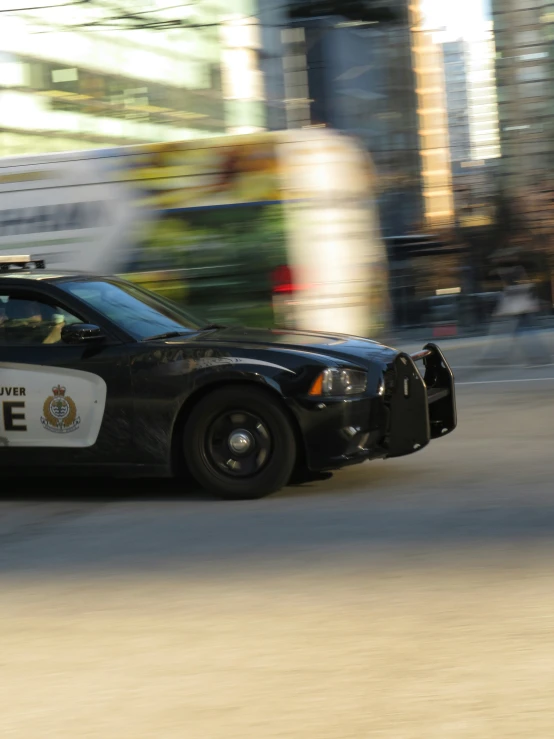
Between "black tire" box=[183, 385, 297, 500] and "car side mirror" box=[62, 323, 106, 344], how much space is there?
0.76m

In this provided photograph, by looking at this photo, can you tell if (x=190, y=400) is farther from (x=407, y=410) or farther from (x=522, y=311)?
(x=522, y=311)

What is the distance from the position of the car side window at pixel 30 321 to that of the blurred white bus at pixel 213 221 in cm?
661

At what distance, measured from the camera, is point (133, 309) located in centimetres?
826

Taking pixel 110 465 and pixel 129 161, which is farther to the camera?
pixel 129 161

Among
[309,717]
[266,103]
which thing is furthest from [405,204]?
[309,717]

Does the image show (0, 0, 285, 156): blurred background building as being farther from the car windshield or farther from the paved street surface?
the paved street surface

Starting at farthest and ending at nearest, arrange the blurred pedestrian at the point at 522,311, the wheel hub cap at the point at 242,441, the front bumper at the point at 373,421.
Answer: the blurred pedestrian at the point at 522,311, the wheel hub cap at the point at 242,441, the front bumper at the point at 373,421

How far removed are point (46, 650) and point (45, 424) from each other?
125 inches

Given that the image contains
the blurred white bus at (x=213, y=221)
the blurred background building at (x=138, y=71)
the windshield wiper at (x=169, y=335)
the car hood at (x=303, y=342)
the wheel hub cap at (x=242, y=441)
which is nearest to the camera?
the wheel hub cap at (x=242, y=441)

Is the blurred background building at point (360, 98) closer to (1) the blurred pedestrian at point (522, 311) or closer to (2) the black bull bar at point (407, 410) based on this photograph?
(1) the blurred pedestrian at point (522, 311)

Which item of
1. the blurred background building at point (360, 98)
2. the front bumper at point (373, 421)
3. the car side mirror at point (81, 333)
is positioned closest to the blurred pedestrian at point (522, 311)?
the blurred background building at point (360, 98)

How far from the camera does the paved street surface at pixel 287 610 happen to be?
13.0 ft

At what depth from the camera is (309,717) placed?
3.88 m

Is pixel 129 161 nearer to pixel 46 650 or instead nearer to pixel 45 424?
pixel 45 424
